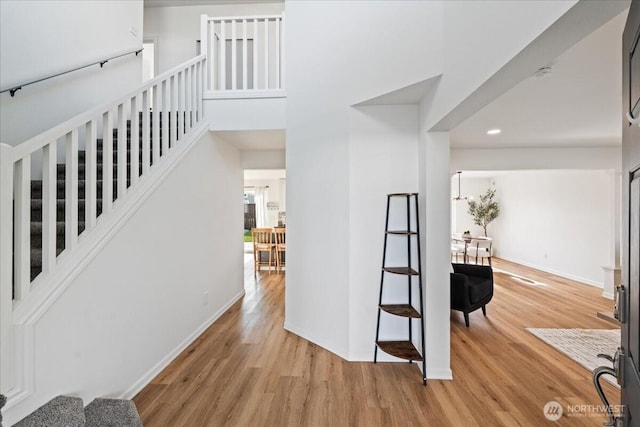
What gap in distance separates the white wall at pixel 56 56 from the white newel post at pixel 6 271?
1.48m

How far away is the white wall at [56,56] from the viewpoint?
2.26 m

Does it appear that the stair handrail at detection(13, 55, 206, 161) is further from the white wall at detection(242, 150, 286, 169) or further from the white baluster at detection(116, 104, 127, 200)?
the white wall at detection(242, 150, 286, 169)

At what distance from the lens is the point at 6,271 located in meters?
1.31

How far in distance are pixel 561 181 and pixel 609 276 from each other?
228 centimetres

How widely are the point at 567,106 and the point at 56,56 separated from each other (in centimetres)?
476

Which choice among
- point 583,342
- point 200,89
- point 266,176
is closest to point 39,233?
point 200,89

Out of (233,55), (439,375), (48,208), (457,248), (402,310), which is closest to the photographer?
(48,208)

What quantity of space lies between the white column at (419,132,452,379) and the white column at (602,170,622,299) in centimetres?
408

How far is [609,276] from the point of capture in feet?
15.0

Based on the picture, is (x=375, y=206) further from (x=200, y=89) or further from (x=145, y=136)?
(x=200, y=89)

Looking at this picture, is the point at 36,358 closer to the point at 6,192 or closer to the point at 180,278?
the point at 6,192

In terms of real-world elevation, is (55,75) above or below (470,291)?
above

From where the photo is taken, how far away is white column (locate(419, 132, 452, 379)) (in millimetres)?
2273

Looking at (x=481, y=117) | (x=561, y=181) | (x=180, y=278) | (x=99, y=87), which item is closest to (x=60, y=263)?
(x=180, y=278)
